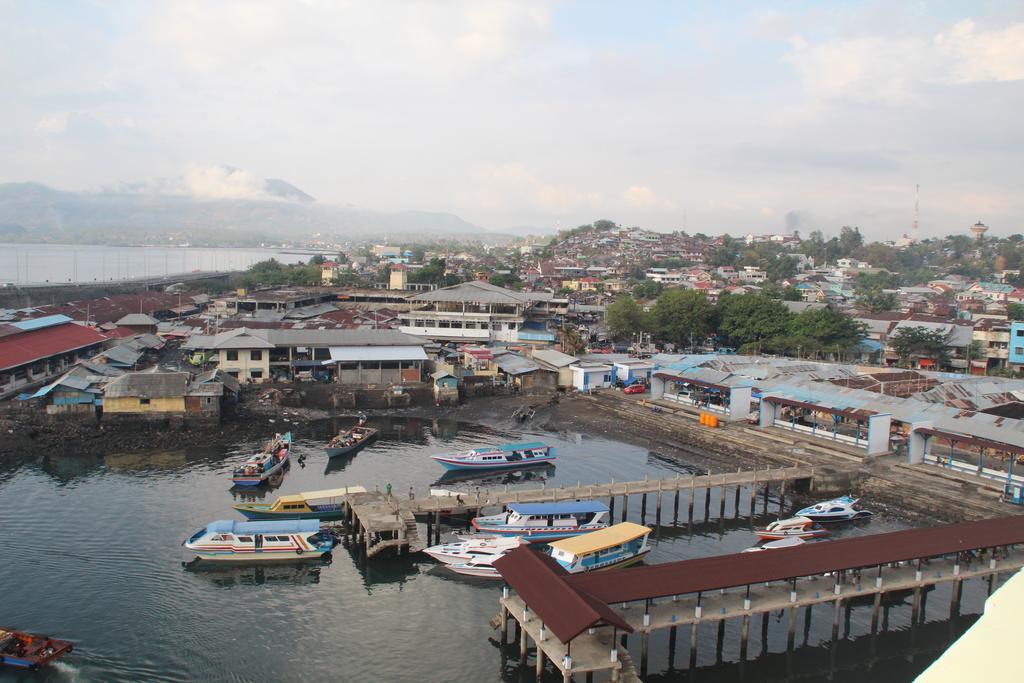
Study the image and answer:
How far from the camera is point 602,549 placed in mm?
19953

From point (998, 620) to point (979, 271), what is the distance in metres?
144

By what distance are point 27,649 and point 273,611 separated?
17.2 feet

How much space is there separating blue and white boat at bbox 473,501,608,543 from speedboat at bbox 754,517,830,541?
524 cm

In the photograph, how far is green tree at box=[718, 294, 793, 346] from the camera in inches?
2207

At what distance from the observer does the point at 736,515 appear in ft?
85.9

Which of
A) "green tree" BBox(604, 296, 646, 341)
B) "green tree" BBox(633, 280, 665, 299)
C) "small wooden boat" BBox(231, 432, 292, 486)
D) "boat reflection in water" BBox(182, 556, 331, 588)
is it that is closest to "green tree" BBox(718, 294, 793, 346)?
"green tree" BBox(604, 296, 646, 341)

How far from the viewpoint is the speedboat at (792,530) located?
23.0 meters

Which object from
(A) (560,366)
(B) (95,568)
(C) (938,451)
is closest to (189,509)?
(B) (95,568)

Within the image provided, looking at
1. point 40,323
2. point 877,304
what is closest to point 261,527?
point 40,323

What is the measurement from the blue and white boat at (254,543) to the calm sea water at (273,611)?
0.39m

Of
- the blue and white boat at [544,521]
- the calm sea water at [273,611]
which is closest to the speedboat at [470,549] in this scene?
the calm sea water at [273,611]

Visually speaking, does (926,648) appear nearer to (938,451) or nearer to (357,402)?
(938,451)

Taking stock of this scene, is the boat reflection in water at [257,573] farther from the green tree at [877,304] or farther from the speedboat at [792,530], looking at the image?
the green tree at [877,304]

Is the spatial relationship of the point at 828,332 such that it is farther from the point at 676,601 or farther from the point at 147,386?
the point at 147,386
